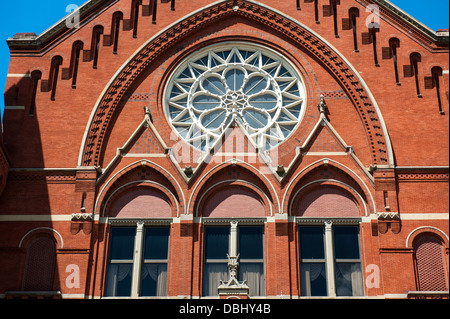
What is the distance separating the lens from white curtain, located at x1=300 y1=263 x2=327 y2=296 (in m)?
25.6

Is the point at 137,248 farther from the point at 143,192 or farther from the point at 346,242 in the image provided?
the point at 346,242

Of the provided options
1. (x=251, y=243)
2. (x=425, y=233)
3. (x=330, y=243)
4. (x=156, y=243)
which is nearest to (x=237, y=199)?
(x=251, y=243)

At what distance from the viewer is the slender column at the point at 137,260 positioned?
2561 cm

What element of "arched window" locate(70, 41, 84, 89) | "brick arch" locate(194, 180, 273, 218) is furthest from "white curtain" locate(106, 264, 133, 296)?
"arched window" locate(70, 41, 84, 89)

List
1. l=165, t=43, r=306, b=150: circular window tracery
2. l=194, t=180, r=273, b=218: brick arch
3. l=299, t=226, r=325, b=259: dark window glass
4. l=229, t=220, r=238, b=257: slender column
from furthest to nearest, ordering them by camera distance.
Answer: l=165, t=43, r=306, b=150: circular window tracery, l=194, t=180, r=273, b=218: brick arch, l=299, t=226, r=325, b=259: dark window glass, l=229, t=220, r=238, b=257: slender column

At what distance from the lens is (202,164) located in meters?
27.3

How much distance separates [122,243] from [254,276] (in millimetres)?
4646

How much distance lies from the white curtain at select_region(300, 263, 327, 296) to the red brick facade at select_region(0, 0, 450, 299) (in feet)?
0.93

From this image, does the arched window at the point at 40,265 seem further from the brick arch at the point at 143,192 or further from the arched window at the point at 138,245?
the brick arch at the point at 143,192

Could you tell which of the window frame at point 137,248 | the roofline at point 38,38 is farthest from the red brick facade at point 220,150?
the window frame at point 137,248

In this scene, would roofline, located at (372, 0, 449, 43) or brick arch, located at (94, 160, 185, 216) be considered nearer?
brick arch, located at (94, 160, 185, 216)

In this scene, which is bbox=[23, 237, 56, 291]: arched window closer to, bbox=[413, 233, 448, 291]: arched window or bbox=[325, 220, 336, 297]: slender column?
bbox=[325, 220, 336, 297]: slender column
